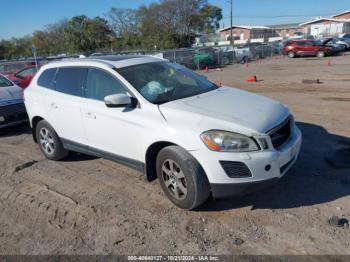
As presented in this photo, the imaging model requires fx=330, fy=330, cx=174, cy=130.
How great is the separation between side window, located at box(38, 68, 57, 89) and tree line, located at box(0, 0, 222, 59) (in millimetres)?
50991

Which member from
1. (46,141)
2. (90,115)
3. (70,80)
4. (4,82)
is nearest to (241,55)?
(4,82)

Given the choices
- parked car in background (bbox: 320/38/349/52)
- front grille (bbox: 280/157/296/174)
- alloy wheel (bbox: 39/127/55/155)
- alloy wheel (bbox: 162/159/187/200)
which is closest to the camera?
front grille (bbox: 280/157/296/174)

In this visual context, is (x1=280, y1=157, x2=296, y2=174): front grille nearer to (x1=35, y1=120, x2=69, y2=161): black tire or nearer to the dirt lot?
the dirt lot

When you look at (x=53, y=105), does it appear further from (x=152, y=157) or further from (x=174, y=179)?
(x=174, y=179)

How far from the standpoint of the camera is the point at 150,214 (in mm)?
3793

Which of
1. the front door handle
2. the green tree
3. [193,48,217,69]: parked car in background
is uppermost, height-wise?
the green tree

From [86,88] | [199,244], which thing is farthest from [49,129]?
[199,244]

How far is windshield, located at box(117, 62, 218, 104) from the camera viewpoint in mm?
4145

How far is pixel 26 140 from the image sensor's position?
7.07 meters

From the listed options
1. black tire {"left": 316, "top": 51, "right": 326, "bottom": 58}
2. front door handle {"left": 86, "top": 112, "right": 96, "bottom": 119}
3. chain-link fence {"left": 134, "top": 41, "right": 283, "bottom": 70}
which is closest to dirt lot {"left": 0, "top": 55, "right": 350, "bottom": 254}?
front door handle {"left": 86, "top": 112, "right": 96, "bottom": 119}

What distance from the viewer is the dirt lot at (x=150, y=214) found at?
3.22m

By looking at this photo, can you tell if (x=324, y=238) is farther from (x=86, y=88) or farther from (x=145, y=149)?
(x=86, y=88)

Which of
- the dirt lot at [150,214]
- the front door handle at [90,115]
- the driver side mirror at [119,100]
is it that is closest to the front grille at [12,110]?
the dirt lot at [150,214]

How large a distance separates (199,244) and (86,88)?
8.75 feet
